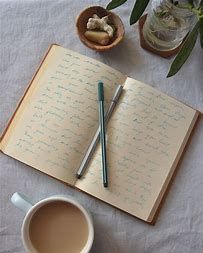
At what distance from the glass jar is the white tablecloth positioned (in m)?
0.02

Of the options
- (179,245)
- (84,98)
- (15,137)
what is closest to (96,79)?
(84,98)

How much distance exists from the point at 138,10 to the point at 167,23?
2.2 inches

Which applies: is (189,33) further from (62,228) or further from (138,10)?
(62,228)

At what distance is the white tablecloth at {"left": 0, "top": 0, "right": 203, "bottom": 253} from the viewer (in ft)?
2.26

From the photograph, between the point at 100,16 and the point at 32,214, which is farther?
the point at 100,16

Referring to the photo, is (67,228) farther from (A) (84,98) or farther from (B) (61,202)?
(A) (84,98)

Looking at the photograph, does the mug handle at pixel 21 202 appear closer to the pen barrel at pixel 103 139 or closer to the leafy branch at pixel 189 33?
the pen barrel at pixel 103 139

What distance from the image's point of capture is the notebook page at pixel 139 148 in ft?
2.27

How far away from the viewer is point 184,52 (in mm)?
694

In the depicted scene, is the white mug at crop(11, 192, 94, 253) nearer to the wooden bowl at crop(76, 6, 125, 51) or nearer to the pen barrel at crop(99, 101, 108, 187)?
the pen barrel at crop(99, 101, 108, 187)

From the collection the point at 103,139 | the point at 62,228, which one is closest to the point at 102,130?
the point at 103,139

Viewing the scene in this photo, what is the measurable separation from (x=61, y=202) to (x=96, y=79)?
20 cm

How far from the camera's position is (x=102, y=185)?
69 centimetres

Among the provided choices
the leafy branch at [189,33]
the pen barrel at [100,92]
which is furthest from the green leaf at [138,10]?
the pen barrel at [100,92]
